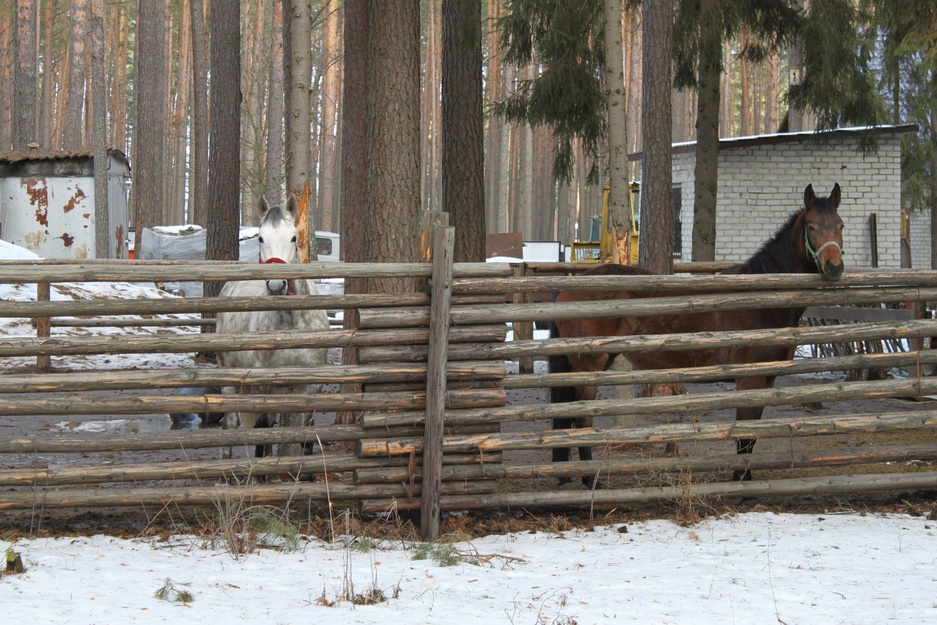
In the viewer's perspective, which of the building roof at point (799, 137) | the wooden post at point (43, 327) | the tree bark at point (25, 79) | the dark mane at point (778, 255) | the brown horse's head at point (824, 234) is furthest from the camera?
the tree bark at point (25, 79)

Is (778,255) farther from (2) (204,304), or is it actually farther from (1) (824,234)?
(2) (204,304)

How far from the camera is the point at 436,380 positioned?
591 centimetres

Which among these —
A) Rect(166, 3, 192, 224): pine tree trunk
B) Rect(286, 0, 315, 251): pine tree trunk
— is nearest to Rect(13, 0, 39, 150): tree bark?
Rect(166, 3, 192, 224): pine tree trunk

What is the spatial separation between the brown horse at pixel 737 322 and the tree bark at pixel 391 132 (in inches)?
54.8

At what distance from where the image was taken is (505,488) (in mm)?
7012

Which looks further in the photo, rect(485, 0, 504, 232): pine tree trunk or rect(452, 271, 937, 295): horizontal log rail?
rect(485, 0, 504, 232): pine tree trunk

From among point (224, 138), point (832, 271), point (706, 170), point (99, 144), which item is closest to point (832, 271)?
point (832, 271)

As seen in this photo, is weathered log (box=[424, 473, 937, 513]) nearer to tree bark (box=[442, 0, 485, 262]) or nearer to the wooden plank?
the wooden plank

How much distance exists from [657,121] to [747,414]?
15.4 ft

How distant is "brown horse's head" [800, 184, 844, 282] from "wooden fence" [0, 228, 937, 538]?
0.16 m

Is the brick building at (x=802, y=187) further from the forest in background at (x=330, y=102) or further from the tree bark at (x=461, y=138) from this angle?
the tree bark at (x=461, y=138)

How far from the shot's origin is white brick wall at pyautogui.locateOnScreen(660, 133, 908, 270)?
795 inches

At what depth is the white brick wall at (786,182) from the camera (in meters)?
20.2

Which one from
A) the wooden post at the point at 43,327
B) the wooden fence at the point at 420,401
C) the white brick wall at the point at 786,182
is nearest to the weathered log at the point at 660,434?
the wooden fence at the point at 420,401
